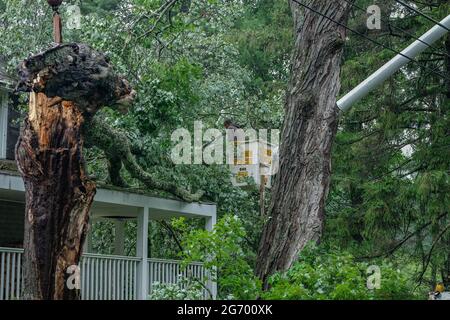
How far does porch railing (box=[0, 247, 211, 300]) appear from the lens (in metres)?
13.0

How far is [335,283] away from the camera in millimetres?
9961

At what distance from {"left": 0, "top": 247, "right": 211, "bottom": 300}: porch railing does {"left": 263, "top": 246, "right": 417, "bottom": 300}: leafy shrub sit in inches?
112

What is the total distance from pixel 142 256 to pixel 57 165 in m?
6.96

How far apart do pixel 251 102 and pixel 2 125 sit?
249 inches

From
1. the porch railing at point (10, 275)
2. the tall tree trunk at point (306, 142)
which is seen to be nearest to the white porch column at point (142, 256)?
the porch railing at point (10, 275)

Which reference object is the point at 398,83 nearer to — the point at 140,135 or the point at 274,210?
the point at 140,135

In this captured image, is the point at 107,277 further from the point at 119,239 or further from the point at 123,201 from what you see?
the point at 119,239

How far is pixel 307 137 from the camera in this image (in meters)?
12.8

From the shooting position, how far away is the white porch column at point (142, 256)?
608 inches

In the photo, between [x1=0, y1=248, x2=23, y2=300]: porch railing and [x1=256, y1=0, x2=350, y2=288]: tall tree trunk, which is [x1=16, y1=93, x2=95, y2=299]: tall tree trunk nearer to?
[x1=0, y1=248, x2=23, y2=300]: porch railing

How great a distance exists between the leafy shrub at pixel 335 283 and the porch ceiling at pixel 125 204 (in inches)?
189

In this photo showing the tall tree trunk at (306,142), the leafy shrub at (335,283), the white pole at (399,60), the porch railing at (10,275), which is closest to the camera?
the leafy shrub at (335,283)

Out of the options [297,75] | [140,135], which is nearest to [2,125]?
[140,135]

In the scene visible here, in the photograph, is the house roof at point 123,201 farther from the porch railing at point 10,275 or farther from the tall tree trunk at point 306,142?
the tall tree trunk at point 306,142
